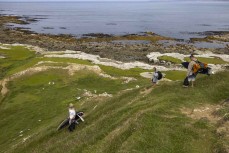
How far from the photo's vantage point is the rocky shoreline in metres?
91.0

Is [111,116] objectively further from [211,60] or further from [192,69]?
[211,60]

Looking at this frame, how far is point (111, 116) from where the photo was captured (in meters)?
26.3

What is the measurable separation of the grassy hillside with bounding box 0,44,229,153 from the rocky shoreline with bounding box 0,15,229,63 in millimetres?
35012

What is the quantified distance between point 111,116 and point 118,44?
85798mm

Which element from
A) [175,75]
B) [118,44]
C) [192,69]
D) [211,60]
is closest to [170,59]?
[211,60]

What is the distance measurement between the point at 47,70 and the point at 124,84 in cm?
1510

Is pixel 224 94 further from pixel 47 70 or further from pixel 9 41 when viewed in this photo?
pixel 9 41

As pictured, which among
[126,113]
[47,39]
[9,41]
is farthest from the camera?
[47,39]

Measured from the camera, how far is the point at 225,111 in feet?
75.9

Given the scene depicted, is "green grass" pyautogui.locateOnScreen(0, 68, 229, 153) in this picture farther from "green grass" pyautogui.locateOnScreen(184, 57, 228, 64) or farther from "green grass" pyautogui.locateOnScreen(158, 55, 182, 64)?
"green grass" pyautogui.locateOnScreen(184, 57, 228, 64)

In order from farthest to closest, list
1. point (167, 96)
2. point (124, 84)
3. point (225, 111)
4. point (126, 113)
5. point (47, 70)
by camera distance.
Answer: point (47, 70) < point (124, 84) < point (167, 96) < point (126, 113) < point (225, 111)

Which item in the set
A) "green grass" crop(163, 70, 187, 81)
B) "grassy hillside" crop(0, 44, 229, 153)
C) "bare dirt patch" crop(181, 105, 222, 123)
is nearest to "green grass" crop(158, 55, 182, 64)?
"green grass" crop(163, 70, 187, 81)

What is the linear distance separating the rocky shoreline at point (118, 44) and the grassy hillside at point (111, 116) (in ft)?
115

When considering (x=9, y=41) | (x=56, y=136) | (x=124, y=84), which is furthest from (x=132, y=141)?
(x=9, y=41)
